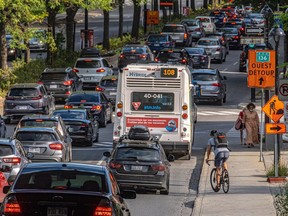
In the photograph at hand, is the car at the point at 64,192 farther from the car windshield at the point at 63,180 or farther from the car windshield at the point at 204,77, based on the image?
the car windshield at the point at 204,77

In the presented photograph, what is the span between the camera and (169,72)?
33.8 metres

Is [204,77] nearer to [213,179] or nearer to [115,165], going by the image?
[213,179]

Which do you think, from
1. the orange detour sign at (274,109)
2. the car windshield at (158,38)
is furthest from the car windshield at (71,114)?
the car windshield at (158,38)

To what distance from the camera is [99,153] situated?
120 ft

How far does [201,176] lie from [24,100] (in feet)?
49.5

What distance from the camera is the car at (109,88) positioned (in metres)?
50.7

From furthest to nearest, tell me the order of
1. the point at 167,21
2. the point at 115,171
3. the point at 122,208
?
the point at 167,21, the point at 115,171, the point at 122,208

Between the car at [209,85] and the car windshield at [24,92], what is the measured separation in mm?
10088

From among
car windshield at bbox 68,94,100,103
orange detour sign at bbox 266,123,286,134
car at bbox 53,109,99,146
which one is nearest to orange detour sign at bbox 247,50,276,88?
orange detour sign at bbox 266,123,286,134

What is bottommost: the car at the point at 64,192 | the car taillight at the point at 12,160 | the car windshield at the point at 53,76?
the car windshield at the point at 53,76

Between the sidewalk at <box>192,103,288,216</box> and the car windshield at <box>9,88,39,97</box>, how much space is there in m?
10.5

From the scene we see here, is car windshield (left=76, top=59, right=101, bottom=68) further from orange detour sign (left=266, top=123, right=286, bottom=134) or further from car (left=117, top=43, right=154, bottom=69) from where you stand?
orange detour sign (left=266, top=123, right=286, bottom=134)

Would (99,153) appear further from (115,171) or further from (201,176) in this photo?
(115,171)

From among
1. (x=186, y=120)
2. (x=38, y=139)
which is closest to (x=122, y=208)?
(x=38, y=139)
